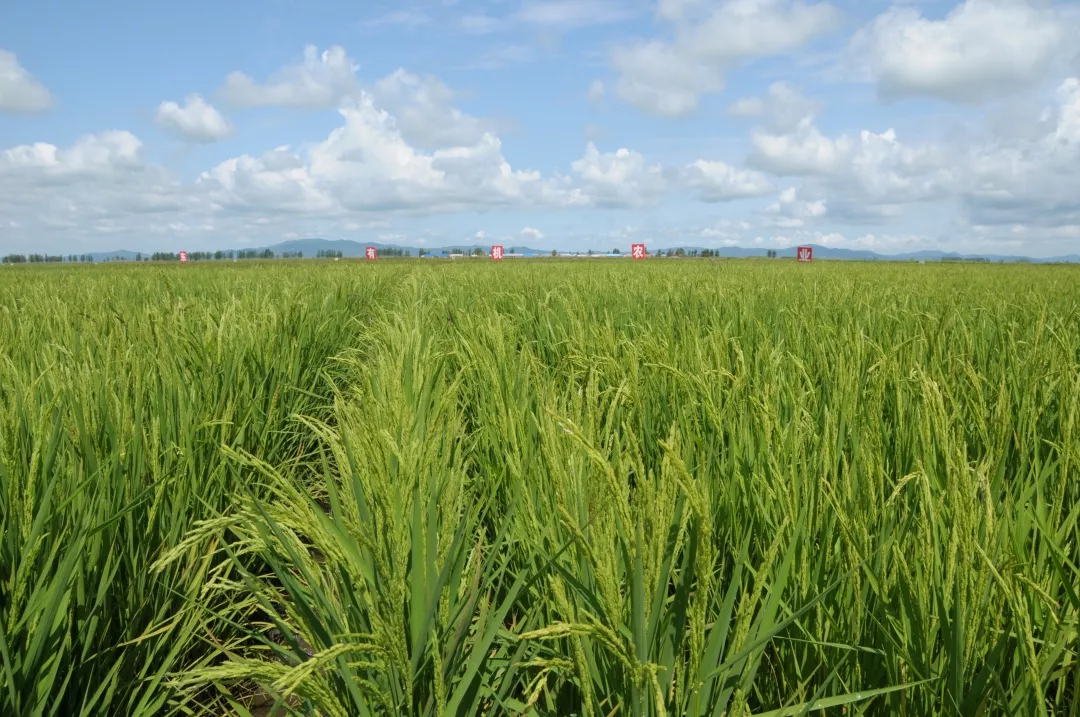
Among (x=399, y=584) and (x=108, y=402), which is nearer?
(x=399, y=584)

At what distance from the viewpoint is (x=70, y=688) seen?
1420mm

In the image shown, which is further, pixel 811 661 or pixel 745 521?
pixel 745 521

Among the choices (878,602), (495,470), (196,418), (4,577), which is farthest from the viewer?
(196,418)

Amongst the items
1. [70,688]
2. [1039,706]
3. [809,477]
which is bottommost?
[70,688]

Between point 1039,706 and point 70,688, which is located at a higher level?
point 1039,706

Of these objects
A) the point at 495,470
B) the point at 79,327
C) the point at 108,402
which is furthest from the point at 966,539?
the point at 79,327

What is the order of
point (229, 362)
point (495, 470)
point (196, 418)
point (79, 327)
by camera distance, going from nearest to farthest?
point (495, 470) < point (196, 418) < point (229, 362) < point (79, 327)

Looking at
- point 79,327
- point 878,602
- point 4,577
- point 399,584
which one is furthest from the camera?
point 79,327

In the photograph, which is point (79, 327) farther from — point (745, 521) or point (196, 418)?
point (745, 521)

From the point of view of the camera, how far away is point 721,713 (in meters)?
0.93

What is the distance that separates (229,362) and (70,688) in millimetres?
1383

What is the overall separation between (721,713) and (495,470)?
108cm

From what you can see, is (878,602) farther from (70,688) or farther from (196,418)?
(196,418)

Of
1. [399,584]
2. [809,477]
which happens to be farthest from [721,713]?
[809,477]
